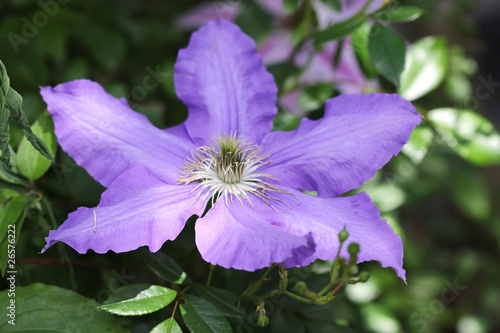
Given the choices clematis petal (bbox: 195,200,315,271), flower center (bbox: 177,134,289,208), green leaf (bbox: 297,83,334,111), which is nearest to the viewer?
clematis petal (bbox: 195,200,315,271)

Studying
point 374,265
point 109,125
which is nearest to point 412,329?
point 374,265

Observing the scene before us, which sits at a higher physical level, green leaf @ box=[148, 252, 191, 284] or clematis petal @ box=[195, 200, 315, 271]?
clematis petal @ box=[195, 200, 315, 271]

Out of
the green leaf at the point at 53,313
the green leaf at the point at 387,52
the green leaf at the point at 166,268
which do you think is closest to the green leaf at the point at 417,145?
the green leaf at the point at 387,52

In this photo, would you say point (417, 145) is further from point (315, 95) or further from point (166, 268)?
point (166, 268)

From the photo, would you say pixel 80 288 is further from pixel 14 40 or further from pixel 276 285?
pixel 14 40

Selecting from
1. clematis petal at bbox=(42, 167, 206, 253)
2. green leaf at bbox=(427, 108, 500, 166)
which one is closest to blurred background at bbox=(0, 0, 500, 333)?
green leaf at bbox=(427, 108, 500, 166)

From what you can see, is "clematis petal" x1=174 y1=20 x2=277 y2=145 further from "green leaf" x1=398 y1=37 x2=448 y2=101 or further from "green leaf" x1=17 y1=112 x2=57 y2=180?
"green leaf" x1=398 y1=37 x2=448 y2=101

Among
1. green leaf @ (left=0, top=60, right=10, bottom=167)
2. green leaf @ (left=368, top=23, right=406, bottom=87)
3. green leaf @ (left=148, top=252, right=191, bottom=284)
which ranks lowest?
green leaf @ (left=148, top=252, right=191, bottom=284)
